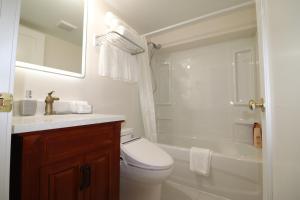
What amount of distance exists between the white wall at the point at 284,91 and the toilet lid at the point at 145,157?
657 millimetres

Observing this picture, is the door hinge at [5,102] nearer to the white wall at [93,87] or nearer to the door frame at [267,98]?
the white wall at [93,87]

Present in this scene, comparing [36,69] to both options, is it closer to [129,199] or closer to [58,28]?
[58,28]

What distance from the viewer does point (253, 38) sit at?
1.90 metres

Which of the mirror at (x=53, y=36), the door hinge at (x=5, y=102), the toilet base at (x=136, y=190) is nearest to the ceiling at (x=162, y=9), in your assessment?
the mirror at (x=53, y=36)

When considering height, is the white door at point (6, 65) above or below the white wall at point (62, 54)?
below

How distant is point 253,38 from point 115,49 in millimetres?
1787

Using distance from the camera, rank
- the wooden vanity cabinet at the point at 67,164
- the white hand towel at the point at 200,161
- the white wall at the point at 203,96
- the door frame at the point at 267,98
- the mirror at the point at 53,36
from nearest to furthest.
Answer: the wooden vanity cabinet at the point at 67,164 → the door frame at the point at 267,98 → the mirror at the point at 53,36 → the white hand towel at the point at 200,161 → the white wall at the point at 203,96

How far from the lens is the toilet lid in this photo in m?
1.07

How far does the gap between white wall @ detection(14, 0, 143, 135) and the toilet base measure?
677 millimetres

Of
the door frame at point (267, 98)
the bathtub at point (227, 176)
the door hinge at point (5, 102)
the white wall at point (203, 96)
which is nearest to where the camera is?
the door hinge at point (5, 102)

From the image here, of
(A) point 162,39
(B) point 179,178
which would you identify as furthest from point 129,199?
(A) point 162,39

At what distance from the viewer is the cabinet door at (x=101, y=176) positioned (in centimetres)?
77

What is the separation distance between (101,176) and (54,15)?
1.25 m

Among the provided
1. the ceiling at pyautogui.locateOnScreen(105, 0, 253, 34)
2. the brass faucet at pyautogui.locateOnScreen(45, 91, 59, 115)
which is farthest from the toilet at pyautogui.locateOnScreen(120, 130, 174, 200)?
the ceiling at pyautogui.locateOnScreen(105, 0, 253, 34)
